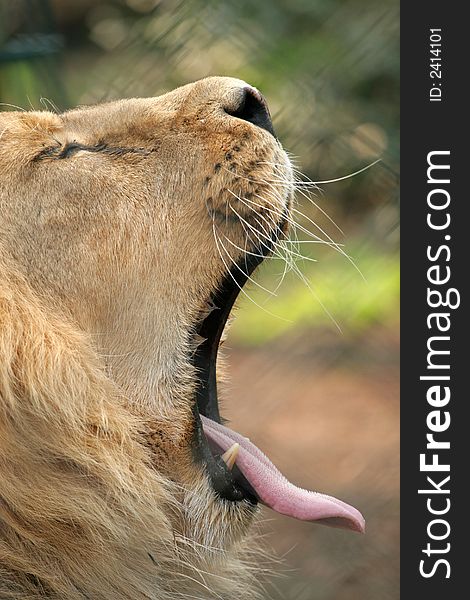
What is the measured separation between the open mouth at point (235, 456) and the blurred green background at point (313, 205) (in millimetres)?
1613

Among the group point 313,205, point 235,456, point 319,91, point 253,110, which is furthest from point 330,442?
point 253,110

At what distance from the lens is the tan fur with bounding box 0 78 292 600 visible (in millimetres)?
2184

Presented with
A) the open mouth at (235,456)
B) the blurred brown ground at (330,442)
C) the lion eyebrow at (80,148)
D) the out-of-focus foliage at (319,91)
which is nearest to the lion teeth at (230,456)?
the open mouth at (235,456)

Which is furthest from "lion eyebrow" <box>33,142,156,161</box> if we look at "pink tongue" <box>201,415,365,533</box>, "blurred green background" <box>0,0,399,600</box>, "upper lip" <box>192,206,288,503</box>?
"blurred green background" <box>0,0,399,600</box>

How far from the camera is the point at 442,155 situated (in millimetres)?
3520

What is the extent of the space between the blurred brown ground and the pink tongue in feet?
3.98

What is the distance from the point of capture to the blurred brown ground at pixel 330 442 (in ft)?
13.2

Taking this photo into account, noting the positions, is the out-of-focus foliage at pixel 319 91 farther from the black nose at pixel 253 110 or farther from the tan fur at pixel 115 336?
the tan fur at pixel 115 336

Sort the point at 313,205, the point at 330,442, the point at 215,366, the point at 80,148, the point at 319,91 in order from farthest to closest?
the point at 319,91 < the point at 313,205 < the point at 330,442 < the point at 215,366 < the point at 80,148

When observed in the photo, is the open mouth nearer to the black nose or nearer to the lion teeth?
the lion teeth

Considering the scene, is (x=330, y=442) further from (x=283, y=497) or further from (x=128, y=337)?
(x=128, y=337)

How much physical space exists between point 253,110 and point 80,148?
372 mm

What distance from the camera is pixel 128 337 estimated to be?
2.33 meters

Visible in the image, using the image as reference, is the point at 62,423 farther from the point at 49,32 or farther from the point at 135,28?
the point at 135,28
